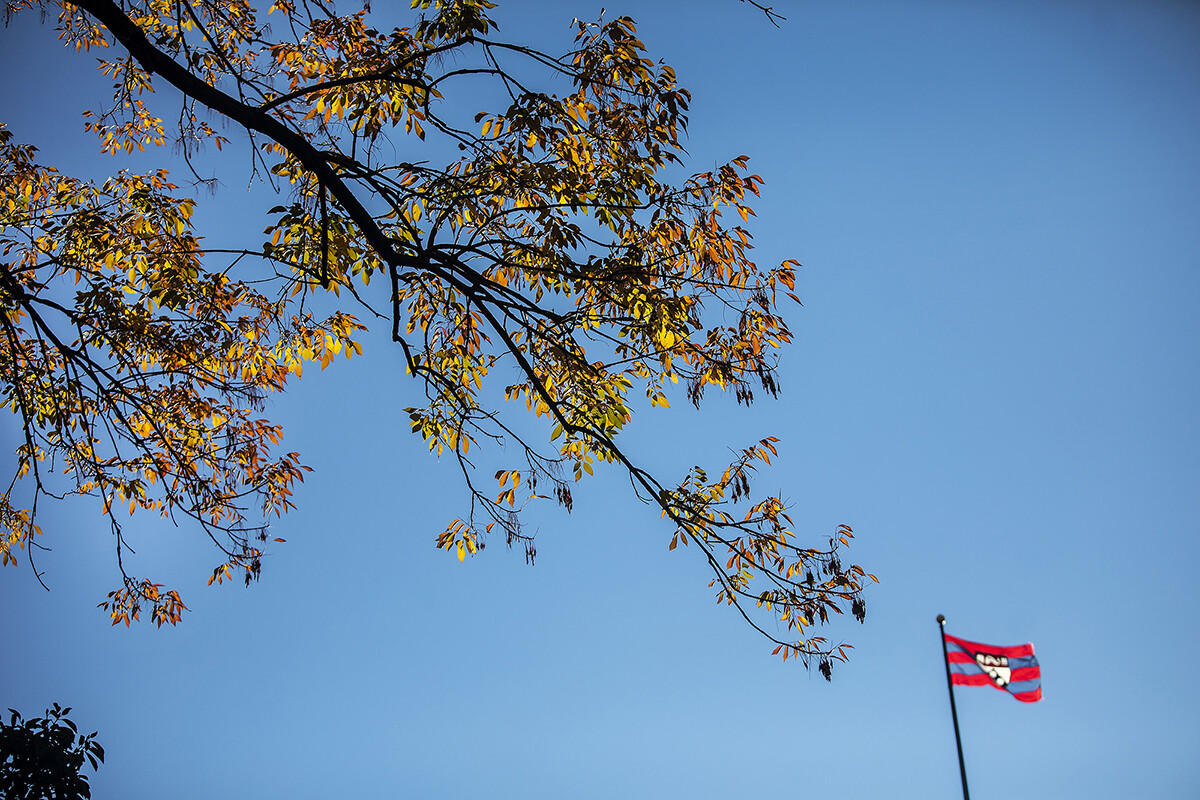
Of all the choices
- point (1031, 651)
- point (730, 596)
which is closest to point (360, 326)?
point (730, 596)

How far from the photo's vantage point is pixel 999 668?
41.5 feet

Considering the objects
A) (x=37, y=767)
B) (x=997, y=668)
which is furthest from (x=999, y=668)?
(x=37, y=767)

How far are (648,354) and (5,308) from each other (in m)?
4.67

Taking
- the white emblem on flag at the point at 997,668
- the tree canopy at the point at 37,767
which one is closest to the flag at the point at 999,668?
the white emblem on flag at the point at 997,668

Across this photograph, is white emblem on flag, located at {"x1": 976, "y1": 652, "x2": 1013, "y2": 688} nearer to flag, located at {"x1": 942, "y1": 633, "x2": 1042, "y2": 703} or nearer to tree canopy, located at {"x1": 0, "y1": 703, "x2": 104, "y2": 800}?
flag, located at {"x1": 942, "y1": 633, "x2": 1042, "y2": 703}

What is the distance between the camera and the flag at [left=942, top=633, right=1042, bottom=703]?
41.2 feet

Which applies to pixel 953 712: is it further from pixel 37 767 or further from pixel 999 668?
pixel 37 767

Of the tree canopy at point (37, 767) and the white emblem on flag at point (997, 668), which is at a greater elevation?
the white emblem on flag at point (997, 668)

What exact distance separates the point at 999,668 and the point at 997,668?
33 millimetres

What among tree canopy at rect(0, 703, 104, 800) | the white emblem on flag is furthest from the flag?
tree canopy at rect(0, 703, 104, 800)

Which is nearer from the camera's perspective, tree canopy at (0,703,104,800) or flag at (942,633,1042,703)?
tree canopy at (0,703,104,800)

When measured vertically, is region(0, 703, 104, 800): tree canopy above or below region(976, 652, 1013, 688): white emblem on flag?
below

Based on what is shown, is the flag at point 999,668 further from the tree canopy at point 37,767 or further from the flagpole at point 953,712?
the tree canopy at point 37,767

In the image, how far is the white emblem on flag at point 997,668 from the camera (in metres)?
12.6
